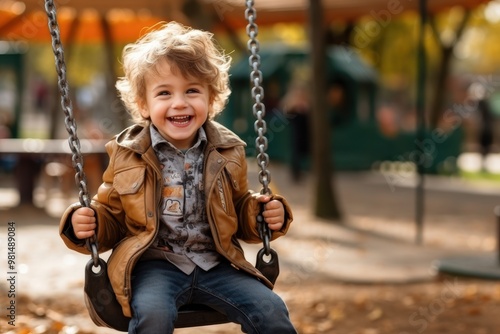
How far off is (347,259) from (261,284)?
5.85m

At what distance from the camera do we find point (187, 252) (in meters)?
3.78

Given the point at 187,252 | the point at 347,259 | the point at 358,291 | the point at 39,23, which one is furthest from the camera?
the point at 39,23

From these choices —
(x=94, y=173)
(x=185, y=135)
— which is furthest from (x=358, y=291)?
(x=94, y=173)

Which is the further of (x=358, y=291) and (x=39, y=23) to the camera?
(x=39, y=23)

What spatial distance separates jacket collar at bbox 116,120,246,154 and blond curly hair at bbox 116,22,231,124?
8cm

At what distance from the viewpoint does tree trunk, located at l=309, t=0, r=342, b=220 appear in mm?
12195

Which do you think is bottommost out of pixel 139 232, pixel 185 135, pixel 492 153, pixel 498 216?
pixel 492 153

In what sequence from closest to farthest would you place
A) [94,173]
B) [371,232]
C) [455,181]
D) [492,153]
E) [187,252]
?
[187,252] < [371,232] < [94,173] < [455,181] < [492,153]

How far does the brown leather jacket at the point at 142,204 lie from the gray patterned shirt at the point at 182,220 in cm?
5

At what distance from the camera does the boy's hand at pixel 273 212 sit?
12.9 feet

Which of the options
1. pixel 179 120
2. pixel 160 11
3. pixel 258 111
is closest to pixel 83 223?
pixel 179 120

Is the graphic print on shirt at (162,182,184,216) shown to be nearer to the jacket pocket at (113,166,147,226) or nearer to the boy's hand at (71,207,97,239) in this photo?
the jacket pocket at (113,166,147,226)

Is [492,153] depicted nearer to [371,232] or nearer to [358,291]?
[371,232]

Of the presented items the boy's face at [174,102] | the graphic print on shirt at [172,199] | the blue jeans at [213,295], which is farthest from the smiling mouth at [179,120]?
the blue jeans at [213,295]
